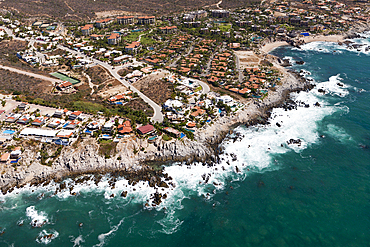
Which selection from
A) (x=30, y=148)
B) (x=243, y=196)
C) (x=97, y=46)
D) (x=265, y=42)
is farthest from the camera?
(x=265, y=42)

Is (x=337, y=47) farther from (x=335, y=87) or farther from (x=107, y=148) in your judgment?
(x=107, y=148)

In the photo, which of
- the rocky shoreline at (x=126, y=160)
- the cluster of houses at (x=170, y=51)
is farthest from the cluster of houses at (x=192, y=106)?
the cluster of houses at (x=170, y=51)

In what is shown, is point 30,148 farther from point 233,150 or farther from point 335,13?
point 335,13

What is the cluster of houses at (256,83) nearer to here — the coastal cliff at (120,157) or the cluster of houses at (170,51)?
the coastal cliff at (120,157)

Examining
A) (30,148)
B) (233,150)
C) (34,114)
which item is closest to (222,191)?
(233,150)

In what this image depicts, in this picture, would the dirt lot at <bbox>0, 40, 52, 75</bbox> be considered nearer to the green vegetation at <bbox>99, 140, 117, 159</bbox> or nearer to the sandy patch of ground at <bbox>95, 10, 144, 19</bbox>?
the green vegetation at <bbox>99, 140, 117, 159</bbox>

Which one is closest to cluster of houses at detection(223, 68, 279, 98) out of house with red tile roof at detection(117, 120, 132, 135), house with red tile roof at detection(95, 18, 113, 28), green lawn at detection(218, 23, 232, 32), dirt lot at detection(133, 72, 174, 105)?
dirt lot at detection(133, 72, 174, 105)

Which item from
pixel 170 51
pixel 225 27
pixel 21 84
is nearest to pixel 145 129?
pixel 21 84
